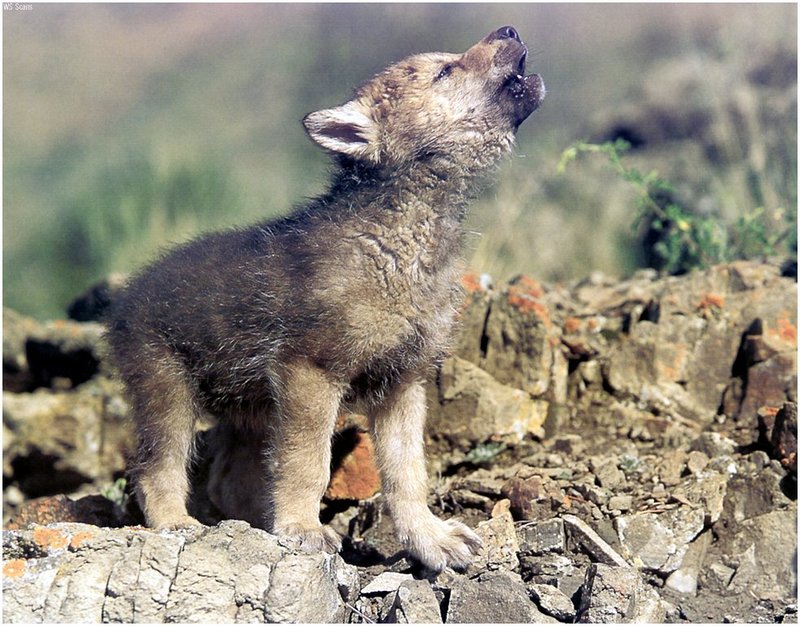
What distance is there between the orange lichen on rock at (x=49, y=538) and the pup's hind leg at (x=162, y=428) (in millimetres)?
913

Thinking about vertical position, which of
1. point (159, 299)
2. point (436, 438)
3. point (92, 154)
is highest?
point (92, 154)

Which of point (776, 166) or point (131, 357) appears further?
point (776, 166)

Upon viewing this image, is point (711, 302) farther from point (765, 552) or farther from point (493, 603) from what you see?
point (493, 603)

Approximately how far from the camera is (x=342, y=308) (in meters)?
4.73

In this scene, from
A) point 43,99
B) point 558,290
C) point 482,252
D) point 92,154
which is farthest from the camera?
point 43,99

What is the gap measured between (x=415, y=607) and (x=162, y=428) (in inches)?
67.4

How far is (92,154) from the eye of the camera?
16875 millimetres

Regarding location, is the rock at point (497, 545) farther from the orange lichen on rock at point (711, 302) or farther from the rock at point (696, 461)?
the orange lichen on rock at point (711, 302)

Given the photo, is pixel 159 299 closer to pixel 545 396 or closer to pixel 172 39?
pixel 545 396

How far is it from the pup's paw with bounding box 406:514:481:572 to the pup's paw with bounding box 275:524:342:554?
16.1 inches

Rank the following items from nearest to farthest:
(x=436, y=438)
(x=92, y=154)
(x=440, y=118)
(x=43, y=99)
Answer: (x=440, y=118)
(x=436, y=438)
(x=92, y=154)
(x=43, y=99)

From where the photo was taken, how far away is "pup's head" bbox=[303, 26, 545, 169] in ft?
16.8

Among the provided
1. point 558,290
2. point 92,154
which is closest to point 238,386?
point 558,290

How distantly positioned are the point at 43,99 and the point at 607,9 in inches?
436
